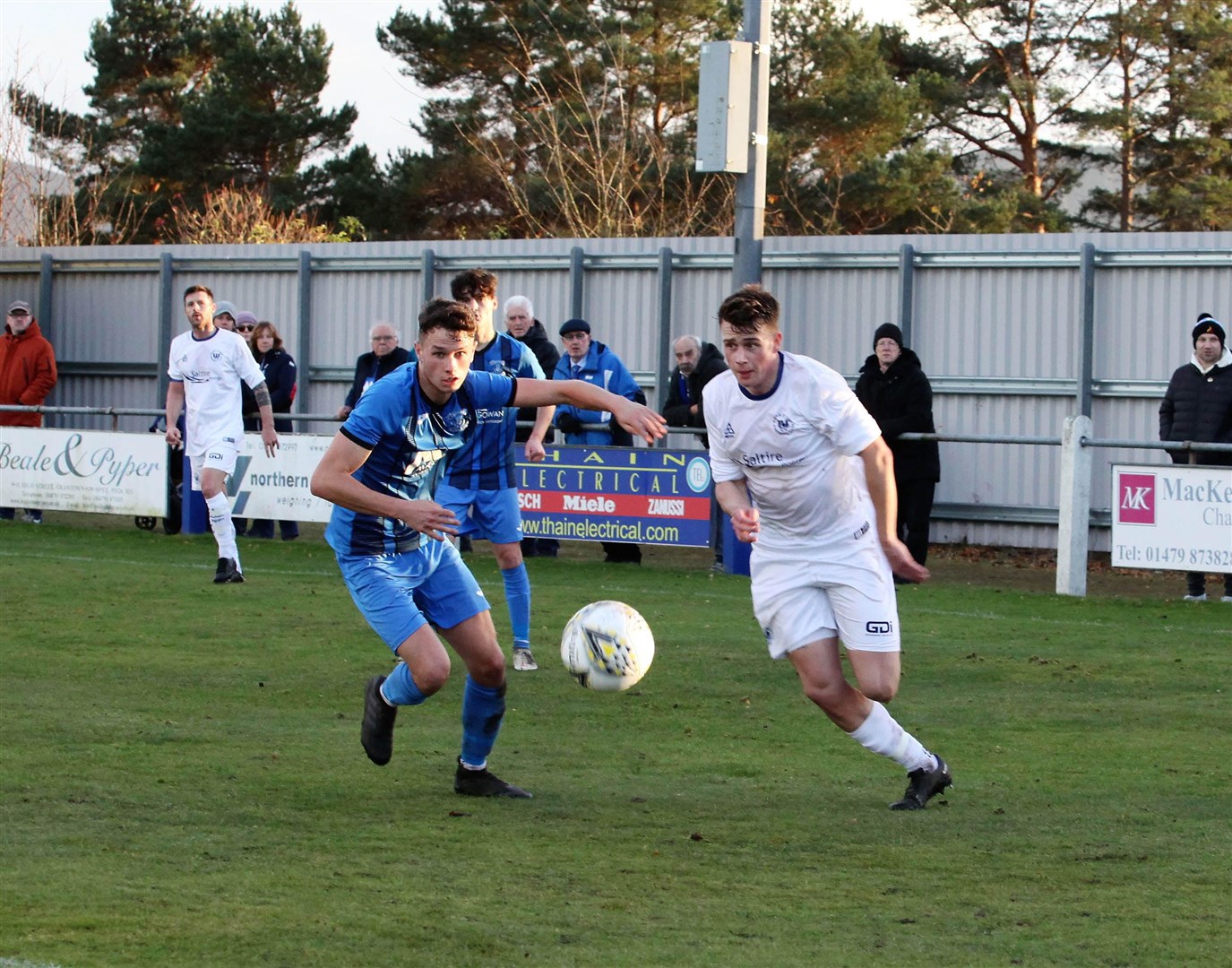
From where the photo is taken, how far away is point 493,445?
952 cm

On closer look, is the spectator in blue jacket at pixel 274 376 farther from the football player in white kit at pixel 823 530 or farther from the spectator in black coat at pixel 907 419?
the football player in white kit at pixel 823 530

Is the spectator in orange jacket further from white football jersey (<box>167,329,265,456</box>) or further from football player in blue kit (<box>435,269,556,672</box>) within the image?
football player in blue kit (<box>435,269,556,672</box>)

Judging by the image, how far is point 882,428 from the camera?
46.3 ft

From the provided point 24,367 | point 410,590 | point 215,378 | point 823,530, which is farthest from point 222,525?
point 823,530

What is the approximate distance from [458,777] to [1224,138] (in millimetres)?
34597

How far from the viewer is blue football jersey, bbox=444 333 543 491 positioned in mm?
9469

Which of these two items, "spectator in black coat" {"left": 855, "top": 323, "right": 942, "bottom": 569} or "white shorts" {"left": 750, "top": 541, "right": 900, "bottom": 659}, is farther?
"spectator in black coat" {"left": 855, "top": 323, "right": 942, "bottom": 569}

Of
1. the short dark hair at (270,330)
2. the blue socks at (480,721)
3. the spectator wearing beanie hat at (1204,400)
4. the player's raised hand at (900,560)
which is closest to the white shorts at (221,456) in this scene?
the short dark hair at (270,330)

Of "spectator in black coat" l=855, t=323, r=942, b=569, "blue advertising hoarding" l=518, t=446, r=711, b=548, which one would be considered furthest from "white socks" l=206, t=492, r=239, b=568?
"spectator in black coat" l=855, t=323, r=942, b=569

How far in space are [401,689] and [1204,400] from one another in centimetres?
872

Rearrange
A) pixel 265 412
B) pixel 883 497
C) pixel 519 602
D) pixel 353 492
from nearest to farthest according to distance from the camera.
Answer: pixel 353 492
pixel 883 497
pixel 519 602
pixel 265 412

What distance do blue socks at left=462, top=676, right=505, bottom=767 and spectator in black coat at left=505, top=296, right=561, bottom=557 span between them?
4.50 m

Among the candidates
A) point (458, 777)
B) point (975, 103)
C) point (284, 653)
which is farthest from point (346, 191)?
point (458, 777)

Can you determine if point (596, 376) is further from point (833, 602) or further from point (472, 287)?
point (833, 602)
